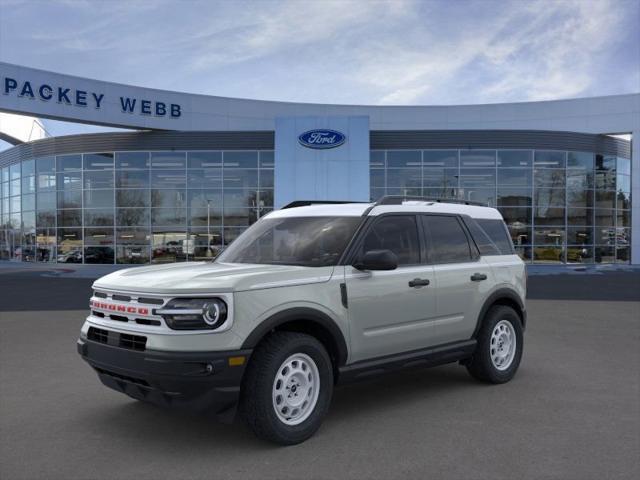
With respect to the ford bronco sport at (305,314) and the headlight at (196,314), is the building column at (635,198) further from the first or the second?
the headlight at (196,314)

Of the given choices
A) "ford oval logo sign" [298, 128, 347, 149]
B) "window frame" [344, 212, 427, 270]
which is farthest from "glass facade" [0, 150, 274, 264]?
"window frame" [344, 212, 427, 270]

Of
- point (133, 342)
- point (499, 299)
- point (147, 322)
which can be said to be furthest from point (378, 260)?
point (499, 299)

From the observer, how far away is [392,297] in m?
5.12

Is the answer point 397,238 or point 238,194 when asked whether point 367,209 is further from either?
point 238,194

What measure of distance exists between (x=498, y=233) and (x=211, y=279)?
386cm

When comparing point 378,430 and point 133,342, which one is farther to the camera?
point 378,430

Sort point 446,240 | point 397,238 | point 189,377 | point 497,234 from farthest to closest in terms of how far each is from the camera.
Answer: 1. point 497,234
2. point 446,240
3. point 397,238
4. point 189,377

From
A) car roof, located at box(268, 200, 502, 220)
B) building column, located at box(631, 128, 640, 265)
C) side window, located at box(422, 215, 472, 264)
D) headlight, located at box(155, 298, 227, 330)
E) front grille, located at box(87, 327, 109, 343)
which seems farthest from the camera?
building column, located at box(631, 128, 640, 265)

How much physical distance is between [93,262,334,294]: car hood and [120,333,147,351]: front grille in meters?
0.34

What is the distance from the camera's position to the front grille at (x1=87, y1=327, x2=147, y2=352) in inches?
166

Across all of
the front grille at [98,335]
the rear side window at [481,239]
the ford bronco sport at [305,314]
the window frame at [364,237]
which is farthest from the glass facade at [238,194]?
the front grille at [98,335]

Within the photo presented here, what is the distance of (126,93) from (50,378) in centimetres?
2428

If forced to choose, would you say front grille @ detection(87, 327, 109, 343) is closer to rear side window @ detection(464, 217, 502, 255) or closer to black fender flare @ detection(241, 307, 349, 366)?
black fender flare @ detection(241, 307, 349, 366)

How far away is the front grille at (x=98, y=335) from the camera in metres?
4.55
